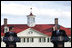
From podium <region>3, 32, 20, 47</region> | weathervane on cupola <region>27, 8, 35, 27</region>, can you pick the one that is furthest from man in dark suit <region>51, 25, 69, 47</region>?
weathervane on cupola <region>27, 8, 35, 27</region>

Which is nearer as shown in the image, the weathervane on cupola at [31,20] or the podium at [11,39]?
the podium at [11,39]

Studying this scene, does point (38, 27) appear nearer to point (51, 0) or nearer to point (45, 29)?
point (45, 29)

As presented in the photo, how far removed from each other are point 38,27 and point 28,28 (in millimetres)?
2880

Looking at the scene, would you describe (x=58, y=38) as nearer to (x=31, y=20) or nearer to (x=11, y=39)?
(x=11, y=39)

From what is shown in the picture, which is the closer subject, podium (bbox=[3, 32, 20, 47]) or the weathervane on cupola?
podium (bbox=[3, 32, 20, 47])

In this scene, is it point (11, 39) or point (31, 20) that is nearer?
point (11, 39)

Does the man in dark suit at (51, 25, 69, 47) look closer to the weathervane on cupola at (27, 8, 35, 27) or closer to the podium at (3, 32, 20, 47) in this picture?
the podium at (3, 32, 20, 47)

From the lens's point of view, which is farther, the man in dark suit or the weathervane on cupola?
the weathervane on cupola

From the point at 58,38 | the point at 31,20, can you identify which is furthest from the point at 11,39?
the point at 31,20

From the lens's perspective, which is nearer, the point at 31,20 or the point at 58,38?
the point at 58,38

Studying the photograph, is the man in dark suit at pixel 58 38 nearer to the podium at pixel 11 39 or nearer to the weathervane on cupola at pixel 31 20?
the podium at pixel 11 39

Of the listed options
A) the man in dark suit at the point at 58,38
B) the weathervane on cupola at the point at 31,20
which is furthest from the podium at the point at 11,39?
the weathervane on cupola at the point at 31,20

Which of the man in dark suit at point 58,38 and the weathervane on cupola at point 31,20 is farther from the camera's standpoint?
the weathervane on cupola at point 31,20

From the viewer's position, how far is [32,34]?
54844mm
